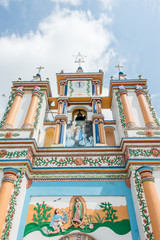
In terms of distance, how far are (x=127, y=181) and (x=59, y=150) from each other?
226 cm

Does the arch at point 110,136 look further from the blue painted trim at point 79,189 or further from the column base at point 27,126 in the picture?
the column base at point 27,126

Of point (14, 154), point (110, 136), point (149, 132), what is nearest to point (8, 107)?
point (14, 154)

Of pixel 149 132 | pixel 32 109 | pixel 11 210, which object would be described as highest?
pixel 32 109

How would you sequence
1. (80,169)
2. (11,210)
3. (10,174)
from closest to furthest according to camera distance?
(11,210) → (10,174) → (80,169)

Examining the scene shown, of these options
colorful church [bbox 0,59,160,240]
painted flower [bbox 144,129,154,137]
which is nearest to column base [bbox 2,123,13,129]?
colorful church [bbox 0,59,160,240]

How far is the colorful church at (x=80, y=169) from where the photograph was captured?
557 centimetres

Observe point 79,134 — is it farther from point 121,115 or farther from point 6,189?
point 6,189

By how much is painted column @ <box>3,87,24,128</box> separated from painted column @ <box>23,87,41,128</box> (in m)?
0.52

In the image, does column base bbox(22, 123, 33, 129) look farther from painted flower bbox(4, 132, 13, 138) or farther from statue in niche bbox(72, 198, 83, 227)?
statue in niche bbox(72, 198, 83, 227)

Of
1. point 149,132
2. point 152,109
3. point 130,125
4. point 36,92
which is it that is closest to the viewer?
point 149,132

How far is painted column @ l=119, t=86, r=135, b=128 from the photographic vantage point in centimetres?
782

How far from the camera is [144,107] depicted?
8.52 metres

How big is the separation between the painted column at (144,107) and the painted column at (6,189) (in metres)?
4.61

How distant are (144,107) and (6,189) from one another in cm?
550
